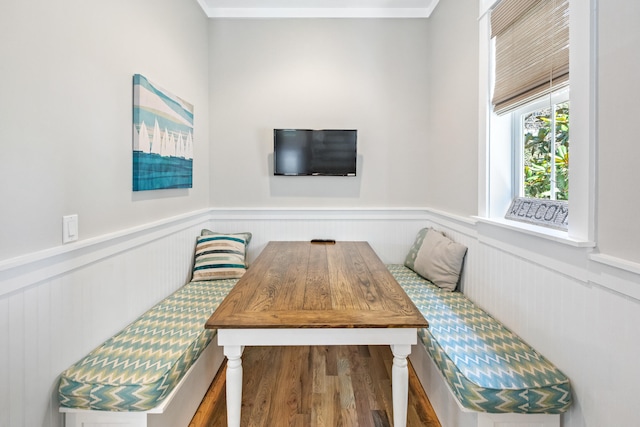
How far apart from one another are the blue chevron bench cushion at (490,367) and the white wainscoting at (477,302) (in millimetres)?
74

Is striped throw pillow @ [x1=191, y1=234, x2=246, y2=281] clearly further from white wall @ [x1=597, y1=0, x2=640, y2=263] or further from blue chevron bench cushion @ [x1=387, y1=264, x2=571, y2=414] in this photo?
white wall @ [x1=597, y1=0, x2=640, y2=263]

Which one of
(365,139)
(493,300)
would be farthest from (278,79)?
(493,300)

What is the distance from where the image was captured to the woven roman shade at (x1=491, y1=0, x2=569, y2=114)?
142 centimetres

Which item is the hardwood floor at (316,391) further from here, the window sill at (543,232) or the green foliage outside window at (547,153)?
the green foliage outside window at (547,153)

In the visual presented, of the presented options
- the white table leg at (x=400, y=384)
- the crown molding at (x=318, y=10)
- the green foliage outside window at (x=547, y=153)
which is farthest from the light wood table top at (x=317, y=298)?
the crown molding at (x=318, y=10)

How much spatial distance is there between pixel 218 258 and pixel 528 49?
7.80 feet

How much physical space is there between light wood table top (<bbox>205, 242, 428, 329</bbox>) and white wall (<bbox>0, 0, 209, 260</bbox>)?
73cm

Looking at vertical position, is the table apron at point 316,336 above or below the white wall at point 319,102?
below

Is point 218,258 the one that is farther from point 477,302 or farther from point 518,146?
point 518,146

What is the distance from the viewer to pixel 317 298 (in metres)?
1.54

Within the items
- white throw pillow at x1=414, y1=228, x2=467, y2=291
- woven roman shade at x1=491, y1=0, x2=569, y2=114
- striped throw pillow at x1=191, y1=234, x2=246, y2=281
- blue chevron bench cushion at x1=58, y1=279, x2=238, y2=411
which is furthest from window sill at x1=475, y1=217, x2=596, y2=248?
striped throw pillow at x1=191, y1=234, x2=246, y2=281

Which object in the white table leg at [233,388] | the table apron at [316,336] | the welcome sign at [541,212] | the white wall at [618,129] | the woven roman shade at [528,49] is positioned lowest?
the white table leg at [233,388]

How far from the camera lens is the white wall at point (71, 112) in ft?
3.61

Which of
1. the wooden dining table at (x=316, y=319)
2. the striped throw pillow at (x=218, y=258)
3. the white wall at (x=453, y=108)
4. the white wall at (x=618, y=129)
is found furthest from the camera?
the striped throw pillow at (x=218, y=258)
